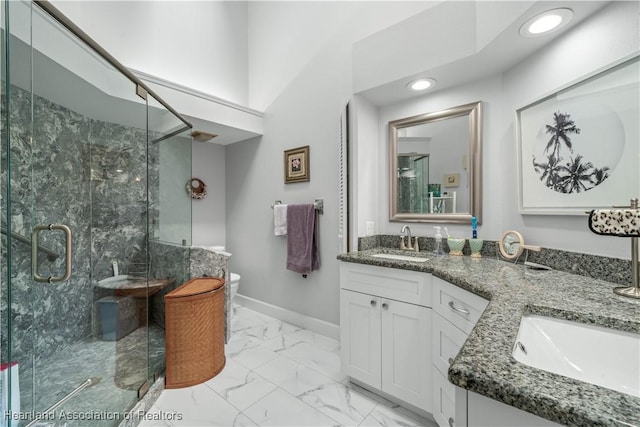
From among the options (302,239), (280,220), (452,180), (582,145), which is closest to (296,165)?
(280,220)

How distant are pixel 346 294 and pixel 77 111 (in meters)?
2.28

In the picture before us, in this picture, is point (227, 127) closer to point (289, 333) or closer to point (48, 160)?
point (48, 160)

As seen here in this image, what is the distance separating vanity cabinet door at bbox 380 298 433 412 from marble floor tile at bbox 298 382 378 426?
0.56 feet

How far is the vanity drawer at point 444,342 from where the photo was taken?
1.17 meters

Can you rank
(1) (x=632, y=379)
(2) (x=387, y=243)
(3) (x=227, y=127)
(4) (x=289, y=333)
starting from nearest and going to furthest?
(1) (x=632, y=379), (2) (x=387, y=243), (4) (x=289, y=333), (3) (x=227, y=127)

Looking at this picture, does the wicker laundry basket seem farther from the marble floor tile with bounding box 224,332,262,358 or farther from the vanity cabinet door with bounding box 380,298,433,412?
the vanity cabinet door with bounding box 380,298,433,412

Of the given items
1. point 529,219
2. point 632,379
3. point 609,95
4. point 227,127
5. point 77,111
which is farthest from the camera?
point 227,127

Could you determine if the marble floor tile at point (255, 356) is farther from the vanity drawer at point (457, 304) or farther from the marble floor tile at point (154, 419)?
the vanity drawer at point (457, 304)

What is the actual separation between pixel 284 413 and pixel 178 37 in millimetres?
3374

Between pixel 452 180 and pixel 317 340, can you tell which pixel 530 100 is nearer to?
pixel 452 180

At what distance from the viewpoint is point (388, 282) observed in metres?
1.50

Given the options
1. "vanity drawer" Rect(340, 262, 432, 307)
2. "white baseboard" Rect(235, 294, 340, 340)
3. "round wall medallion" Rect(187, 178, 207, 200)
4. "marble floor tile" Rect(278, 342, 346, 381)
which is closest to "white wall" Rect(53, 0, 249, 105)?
"round wall medallion" Rect(187, 178, 207, 200)

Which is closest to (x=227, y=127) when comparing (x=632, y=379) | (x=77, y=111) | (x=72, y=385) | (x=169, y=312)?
(x=77, y=111)

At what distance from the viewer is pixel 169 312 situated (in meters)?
1.72
